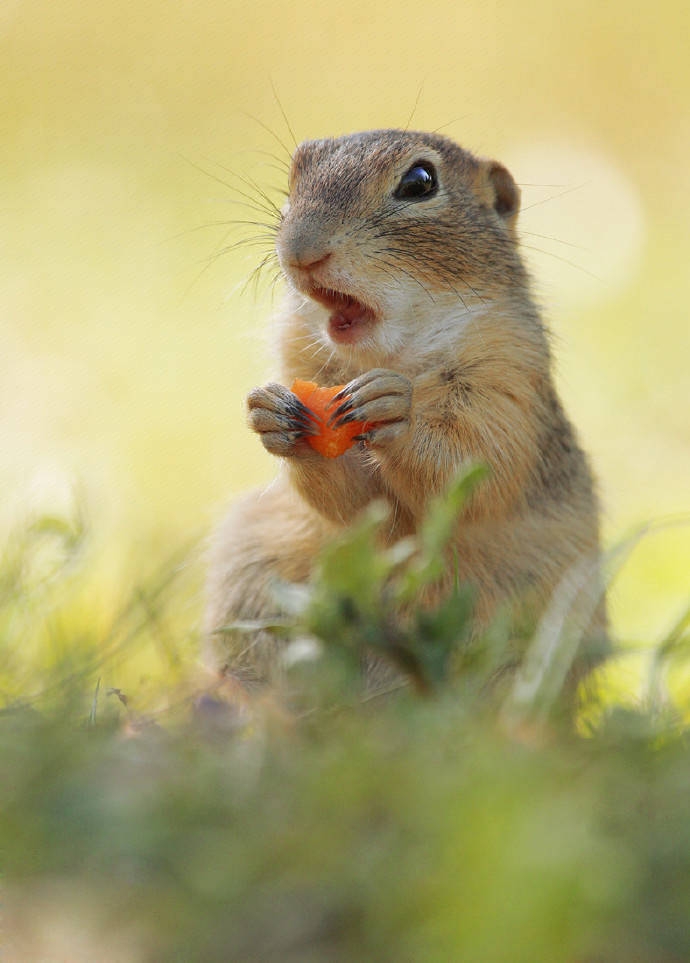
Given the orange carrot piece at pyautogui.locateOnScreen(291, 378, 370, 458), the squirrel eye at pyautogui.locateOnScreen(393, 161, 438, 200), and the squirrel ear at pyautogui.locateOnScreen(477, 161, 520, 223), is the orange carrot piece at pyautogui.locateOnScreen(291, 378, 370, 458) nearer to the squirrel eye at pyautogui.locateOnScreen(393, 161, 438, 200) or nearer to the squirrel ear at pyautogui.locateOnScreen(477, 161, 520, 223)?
the squirrel eye at pyautogui.locateOnScreen(393, 161, 438, 200)

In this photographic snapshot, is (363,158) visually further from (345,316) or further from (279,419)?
(279,419)

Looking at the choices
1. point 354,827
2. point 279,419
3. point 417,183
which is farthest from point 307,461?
point 354,827

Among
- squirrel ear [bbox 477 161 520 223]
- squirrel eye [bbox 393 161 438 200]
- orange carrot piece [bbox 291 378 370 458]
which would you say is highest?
squirrel eye [bbox 393 161 438 200]

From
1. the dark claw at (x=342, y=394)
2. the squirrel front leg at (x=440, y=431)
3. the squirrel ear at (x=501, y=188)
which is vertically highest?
the squirrel ear at (x=501, y=188)

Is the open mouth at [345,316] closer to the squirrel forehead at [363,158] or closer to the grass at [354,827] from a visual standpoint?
the squirrel forehead at [363,158]

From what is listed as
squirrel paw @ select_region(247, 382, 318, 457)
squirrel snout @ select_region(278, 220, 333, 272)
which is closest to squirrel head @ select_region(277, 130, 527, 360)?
squirrel snout @ select_region(278, 220, 333, 272)

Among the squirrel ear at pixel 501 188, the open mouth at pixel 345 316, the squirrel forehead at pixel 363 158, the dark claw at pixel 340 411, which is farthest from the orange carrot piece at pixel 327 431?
the squirrel ear at pixel 501 188
